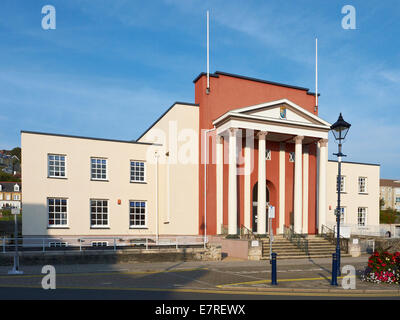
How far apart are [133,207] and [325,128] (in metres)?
15.4

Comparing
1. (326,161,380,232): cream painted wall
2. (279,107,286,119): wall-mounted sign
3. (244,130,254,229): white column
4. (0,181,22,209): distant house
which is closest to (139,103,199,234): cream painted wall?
(244,130,254,229): white column

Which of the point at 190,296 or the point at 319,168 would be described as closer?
the point at 190,296

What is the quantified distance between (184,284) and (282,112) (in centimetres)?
1647

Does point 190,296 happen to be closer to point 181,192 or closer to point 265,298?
point 265,298

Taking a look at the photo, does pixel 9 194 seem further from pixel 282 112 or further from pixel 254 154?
pixel 282 112

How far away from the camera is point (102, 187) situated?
81.5 ft

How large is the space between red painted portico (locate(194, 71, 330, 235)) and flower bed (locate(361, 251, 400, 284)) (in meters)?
11.1

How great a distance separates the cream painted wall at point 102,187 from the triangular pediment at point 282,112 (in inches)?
184

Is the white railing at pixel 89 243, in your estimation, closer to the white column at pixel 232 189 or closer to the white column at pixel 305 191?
the white column at pixel 232 189

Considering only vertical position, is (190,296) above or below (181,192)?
below

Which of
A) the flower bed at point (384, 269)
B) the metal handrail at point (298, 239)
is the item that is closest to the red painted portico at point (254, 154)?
the metal handrail at point (298, 239)

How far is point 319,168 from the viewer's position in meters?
27.8

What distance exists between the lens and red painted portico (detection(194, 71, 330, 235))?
24516 mm
